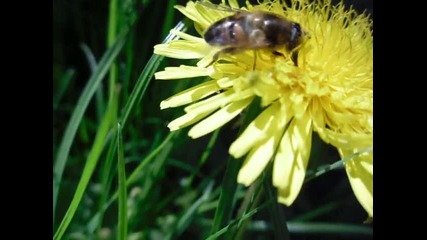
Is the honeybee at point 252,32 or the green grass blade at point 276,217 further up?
the honeybee at point 252,32

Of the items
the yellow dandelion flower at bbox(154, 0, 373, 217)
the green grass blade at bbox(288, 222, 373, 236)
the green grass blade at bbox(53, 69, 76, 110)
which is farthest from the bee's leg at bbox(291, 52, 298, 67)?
the green grass blade at bbox(53, 69, 76, 110)

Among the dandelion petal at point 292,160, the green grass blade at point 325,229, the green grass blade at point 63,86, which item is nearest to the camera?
the dandelion petal at point 292,160

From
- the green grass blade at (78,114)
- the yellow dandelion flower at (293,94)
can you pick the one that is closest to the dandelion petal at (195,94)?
the yellow dandelion flower at (293,94)

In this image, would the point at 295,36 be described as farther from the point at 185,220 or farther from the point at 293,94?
the point at 185,220

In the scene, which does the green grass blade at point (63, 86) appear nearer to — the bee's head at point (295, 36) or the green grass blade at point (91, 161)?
the green grass blade at point (91, 161)

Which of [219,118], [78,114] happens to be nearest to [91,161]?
[78,114]

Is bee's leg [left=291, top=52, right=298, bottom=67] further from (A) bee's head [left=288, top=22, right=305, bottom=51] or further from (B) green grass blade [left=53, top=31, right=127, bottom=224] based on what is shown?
(B) green grass blade [left=53, top=31, right=127, bottom=224]
